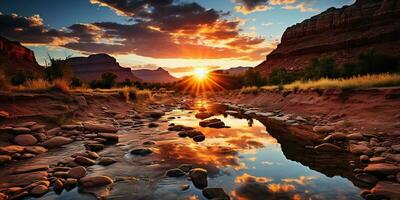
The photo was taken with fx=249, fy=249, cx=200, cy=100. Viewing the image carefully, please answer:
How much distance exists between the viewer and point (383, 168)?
5004mm

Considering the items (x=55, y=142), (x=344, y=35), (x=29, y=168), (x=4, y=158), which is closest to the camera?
(x=29, y=168)

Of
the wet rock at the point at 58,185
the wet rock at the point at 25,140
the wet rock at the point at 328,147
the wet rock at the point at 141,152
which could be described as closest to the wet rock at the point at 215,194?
Result: the wet rock at the point at 58,185

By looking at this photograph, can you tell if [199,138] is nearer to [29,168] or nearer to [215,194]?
[215,194]

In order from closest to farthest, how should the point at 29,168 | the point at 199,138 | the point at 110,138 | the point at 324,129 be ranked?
the point at 29,168 < the point at 110,138 < the point at 199,138 < the point at 324,129

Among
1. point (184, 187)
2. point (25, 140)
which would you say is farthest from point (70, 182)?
point (25, 140)

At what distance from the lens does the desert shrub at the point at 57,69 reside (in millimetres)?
16094

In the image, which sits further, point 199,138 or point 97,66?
point 97,66

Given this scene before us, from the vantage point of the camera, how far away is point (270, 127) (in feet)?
37.3

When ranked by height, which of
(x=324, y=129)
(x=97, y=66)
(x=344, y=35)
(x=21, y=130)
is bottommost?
(x=324, y=129)

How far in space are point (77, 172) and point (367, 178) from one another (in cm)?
572

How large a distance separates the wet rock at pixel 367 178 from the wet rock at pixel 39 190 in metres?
5.80

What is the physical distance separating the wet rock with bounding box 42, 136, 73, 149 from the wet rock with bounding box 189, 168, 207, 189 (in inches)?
167

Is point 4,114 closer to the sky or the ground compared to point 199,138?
closer to the sky

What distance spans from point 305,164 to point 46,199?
5374mm
